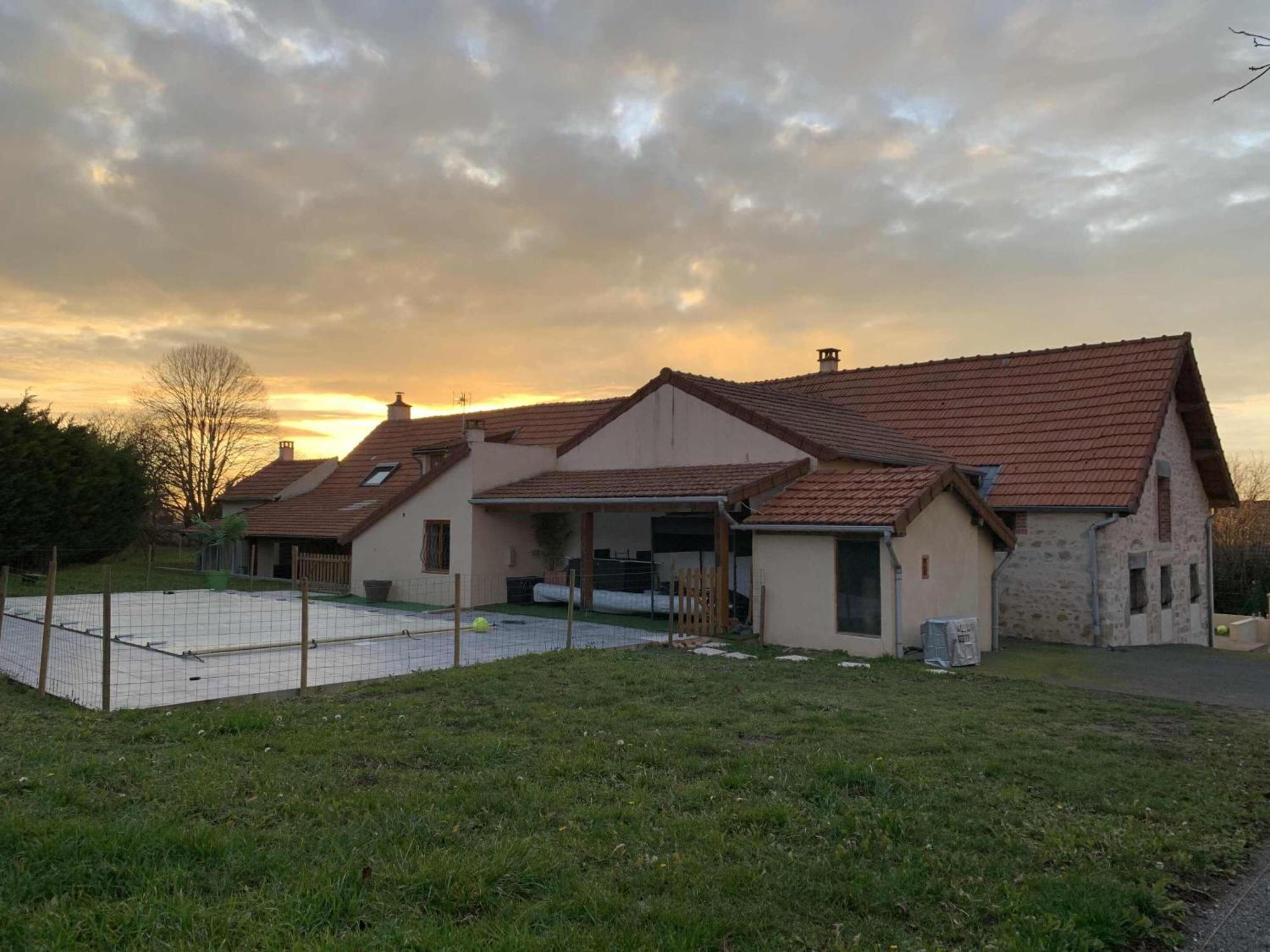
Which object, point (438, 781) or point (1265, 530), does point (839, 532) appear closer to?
point (438, 781)

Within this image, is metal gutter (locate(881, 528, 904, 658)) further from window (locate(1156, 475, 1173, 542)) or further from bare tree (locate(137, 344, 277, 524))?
bare tree (locate(137, 344, 277, 524))

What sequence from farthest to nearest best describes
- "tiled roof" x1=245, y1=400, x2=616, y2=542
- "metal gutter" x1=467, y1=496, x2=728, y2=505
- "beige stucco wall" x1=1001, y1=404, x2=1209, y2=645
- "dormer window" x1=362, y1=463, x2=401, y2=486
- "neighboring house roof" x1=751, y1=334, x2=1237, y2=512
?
"dormer window" x1=362, y1=463, x2=401, y2=486 < "tiled roof" x1=245, y1=400, x2=616, y2=542 < "neighboring house roof" x1=751, y1=334, x2=1237, y2=512 < "beige stucco wall" x1=1001, y1=404, x2=1209, y2=645 < "metal gutter" x1=467, y1=496, x2=728, y2=505

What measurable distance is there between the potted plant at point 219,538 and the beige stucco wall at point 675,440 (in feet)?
35.5

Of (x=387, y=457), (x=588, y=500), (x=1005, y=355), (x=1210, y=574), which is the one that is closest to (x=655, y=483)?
(x=588, y=500)

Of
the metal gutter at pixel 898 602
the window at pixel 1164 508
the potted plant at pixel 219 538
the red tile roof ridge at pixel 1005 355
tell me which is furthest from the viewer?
the potted plant at pixel 219 538

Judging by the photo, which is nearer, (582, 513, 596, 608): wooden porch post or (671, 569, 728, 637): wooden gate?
(671, 569, 728, 637): wooden gate

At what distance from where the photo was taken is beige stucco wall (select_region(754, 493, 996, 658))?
12641 millimetres

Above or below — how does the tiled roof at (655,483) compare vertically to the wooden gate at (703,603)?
above

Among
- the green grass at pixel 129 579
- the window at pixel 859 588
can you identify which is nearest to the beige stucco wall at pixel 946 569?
the window at pixel 859 588

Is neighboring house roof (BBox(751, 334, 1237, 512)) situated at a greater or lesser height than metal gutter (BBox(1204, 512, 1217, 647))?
greater

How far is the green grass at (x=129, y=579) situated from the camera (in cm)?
2148

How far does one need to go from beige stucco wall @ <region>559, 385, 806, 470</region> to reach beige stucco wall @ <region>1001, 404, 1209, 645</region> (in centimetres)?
500

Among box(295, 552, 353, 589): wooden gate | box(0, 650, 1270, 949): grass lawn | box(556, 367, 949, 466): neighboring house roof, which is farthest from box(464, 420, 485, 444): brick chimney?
box(0, 650, 1270, 949): grass lawn

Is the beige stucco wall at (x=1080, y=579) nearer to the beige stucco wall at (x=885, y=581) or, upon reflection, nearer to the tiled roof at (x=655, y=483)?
the beige stucco wall at (x=885, y=581)
